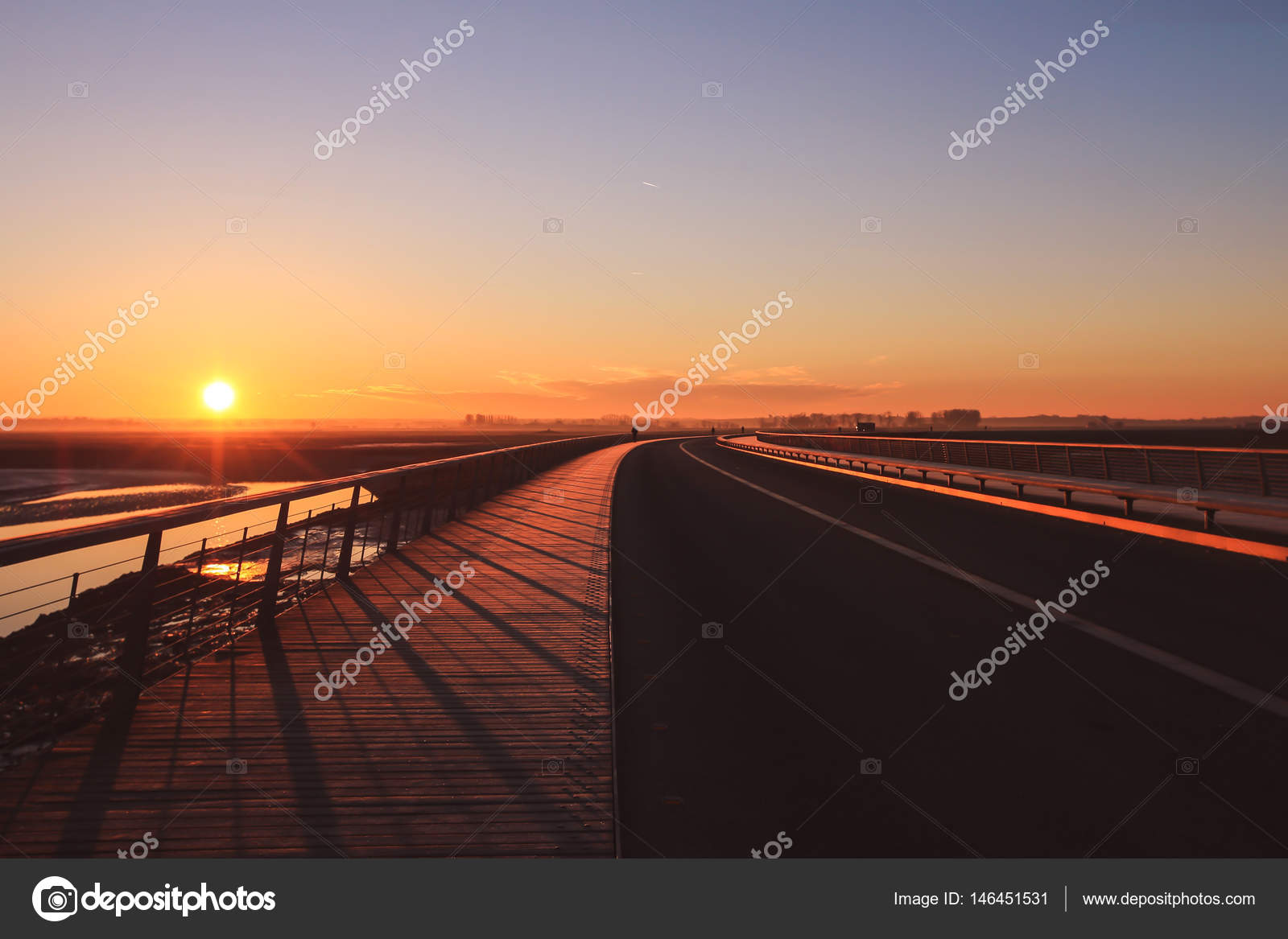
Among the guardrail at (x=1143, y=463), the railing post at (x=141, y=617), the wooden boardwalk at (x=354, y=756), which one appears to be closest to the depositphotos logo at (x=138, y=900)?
the wooden boardwalk at (x=354, y=756)

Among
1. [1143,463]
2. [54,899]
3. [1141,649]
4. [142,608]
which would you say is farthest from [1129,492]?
[54,899]

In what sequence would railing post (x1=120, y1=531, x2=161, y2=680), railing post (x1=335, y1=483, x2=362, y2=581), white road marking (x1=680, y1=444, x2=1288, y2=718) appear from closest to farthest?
railing post (x1=120, y1=531, x2=161, y2=680), white road marking (x1=680, y1=444, x2=1288, y2=718), railing post (x1=335, y1=483, x2=362, y2=581)

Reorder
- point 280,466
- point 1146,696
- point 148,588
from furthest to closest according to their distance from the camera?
point 280,466 < point 1146,696 < point 148,588

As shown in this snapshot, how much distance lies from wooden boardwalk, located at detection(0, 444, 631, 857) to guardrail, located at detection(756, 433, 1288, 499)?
13.0 m

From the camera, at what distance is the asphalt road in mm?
3762

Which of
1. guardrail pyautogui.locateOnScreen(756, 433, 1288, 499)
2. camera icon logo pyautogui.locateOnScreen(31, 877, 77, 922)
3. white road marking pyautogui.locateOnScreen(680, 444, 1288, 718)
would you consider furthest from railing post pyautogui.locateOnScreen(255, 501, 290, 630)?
guardrail pyautogui.locateOnScreen(756, 433, 1288, 499)

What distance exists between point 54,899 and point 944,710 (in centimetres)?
500

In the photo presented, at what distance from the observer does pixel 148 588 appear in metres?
4.86

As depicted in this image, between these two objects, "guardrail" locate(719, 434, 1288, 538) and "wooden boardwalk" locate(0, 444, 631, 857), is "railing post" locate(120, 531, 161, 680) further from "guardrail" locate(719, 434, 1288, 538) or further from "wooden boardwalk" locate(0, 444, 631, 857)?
"guardrail" locate(719, 434, 1288, 538)

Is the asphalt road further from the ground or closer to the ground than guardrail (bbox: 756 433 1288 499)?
closer to the ground

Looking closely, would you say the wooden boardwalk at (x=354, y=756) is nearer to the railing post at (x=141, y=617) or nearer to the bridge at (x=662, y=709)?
the bridge at (x=662, y=709)

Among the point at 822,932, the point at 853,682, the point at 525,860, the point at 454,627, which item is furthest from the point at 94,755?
the point at 853,682

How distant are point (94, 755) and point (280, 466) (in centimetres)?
6525

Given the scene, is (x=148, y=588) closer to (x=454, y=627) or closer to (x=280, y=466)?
(x=454, y=627)
